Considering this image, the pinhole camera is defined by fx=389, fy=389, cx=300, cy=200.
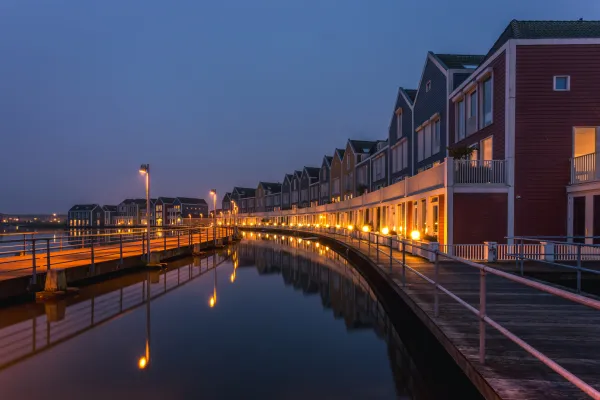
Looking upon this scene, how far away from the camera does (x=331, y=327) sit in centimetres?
866

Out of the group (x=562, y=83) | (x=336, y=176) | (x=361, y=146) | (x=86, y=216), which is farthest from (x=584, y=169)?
(x=86, y=216)

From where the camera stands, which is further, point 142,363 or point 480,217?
point 480,217

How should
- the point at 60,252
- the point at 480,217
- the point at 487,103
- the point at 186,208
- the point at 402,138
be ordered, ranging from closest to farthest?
the point at 60,252
the point at 480,217
the point at 487,103
the point at 402,138
the point at 186,208

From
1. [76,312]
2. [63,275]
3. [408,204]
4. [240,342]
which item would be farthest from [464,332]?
[408,204]

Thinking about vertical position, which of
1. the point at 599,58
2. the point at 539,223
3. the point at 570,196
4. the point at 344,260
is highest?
the point at 599,58

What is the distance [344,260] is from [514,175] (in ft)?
30.9

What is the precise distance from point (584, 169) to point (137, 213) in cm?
13500

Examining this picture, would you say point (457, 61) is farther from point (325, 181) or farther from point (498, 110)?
point (325, 181)

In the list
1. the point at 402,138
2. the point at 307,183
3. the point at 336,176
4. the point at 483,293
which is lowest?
the point at 483,293

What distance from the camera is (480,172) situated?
52.8 feet

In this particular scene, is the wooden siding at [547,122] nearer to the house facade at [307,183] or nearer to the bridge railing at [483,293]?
the bridge railing at [483,293]

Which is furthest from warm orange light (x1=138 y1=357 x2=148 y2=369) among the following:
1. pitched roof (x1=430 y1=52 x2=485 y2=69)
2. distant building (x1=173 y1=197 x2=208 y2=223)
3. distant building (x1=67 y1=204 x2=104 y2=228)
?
distant building (x1=67 y1=204 x2=104 y2=228)

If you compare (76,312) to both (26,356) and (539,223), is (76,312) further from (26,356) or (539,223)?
(539,223)

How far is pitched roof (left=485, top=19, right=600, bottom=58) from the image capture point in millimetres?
16266
